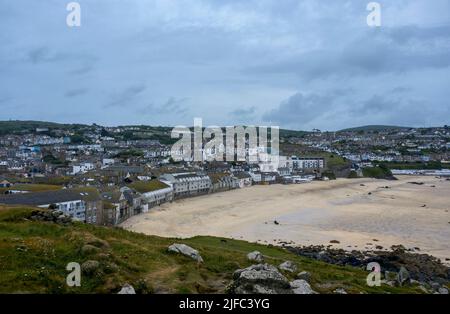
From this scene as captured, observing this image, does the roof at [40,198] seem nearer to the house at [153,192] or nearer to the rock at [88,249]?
the house at [153,192]

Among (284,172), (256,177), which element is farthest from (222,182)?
(284,172)

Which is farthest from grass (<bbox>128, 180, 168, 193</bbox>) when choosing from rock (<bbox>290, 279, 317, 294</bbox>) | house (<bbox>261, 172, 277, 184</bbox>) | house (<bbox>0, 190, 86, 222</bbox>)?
rock (<bbox>290, 279, 317, 294</bbox>)

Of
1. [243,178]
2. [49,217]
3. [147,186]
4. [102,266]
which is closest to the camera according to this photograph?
[102,266]

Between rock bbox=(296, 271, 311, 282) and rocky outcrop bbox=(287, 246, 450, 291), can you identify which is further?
rocky outcrop bbox=(287, 246, 450, 291)

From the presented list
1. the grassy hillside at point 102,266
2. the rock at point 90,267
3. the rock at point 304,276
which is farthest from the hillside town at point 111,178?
the rock at point 304,276

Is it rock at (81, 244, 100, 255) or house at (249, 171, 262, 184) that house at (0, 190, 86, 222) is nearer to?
rock at (81, 244, 100, 255)

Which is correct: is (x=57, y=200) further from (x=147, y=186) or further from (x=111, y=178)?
(x=111, y=178)

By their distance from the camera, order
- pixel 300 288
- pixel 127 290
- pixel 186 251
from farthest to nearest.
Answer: pixel 186 251, pixel 300 288, pixel 127 290
